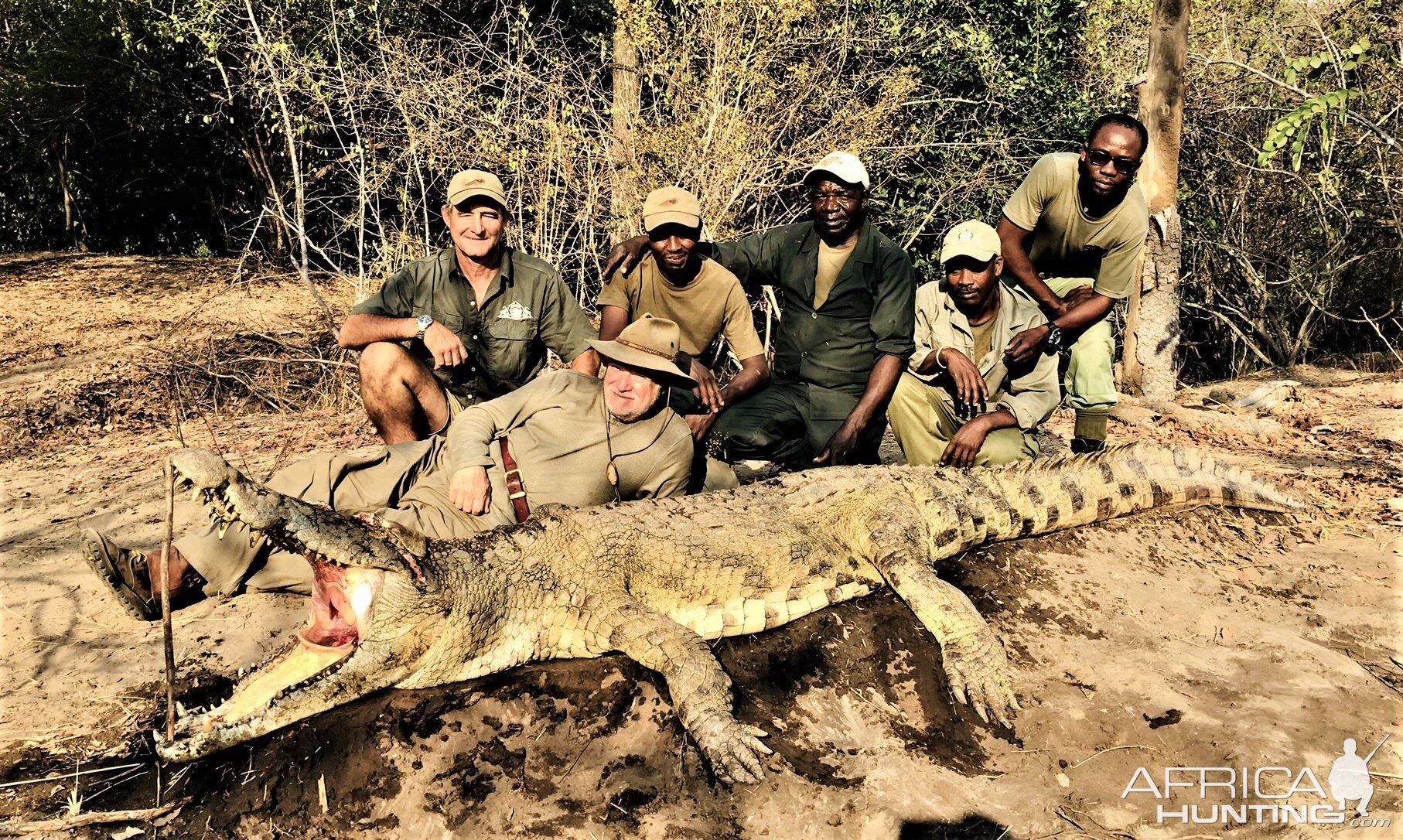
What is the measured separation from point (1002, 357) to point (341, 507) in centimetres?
346

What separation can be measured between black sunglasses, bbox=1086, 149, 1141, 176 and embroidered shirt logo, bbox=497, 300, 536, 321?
10.7 feet

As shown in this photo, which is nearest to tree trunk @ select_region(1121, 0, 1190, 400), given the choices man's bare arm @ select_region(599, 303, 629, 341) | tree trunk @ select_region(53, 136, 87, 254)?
man's bare arm @ select_region(599, 303, 629, 341)

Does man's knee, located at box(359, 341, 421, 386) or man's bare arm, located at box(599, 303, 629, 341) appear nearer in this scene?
man's knee, located at box(359, 341, 421, 386)

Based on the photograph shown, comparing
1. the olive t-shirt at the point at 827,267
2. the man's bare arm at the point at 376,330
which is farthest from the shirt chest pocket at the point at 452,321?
the olive t-shirt at the point at 827,267

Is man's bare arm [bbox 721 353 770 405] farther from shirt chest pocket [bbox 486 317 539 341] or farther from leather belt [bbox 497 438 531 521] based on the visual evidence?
leather belt [bbox 497 438 531 521]

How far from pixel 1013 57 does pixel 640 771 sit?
9.44m

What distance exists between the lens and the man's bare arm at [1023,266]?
530cm

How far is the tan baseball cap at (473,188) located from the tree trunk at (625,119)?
9.76 feet

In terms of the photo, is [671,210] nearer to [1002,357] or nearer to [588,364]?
[588,364]

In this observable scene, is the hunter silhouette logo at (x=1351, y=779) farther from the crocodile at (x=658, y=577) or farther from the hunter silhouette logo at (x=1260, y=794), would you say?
the crocodile at (x=658, y=577)

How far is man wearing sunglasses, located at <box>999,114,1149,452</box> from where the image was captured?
514cm

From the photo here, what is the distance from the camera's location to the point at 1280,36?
10.6 metres

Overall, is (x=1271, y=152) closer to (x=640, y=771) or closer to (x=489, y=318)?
(x=489, y=318)

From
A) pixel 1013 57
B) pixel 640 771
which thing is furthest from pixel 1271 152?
pixel 640 771
